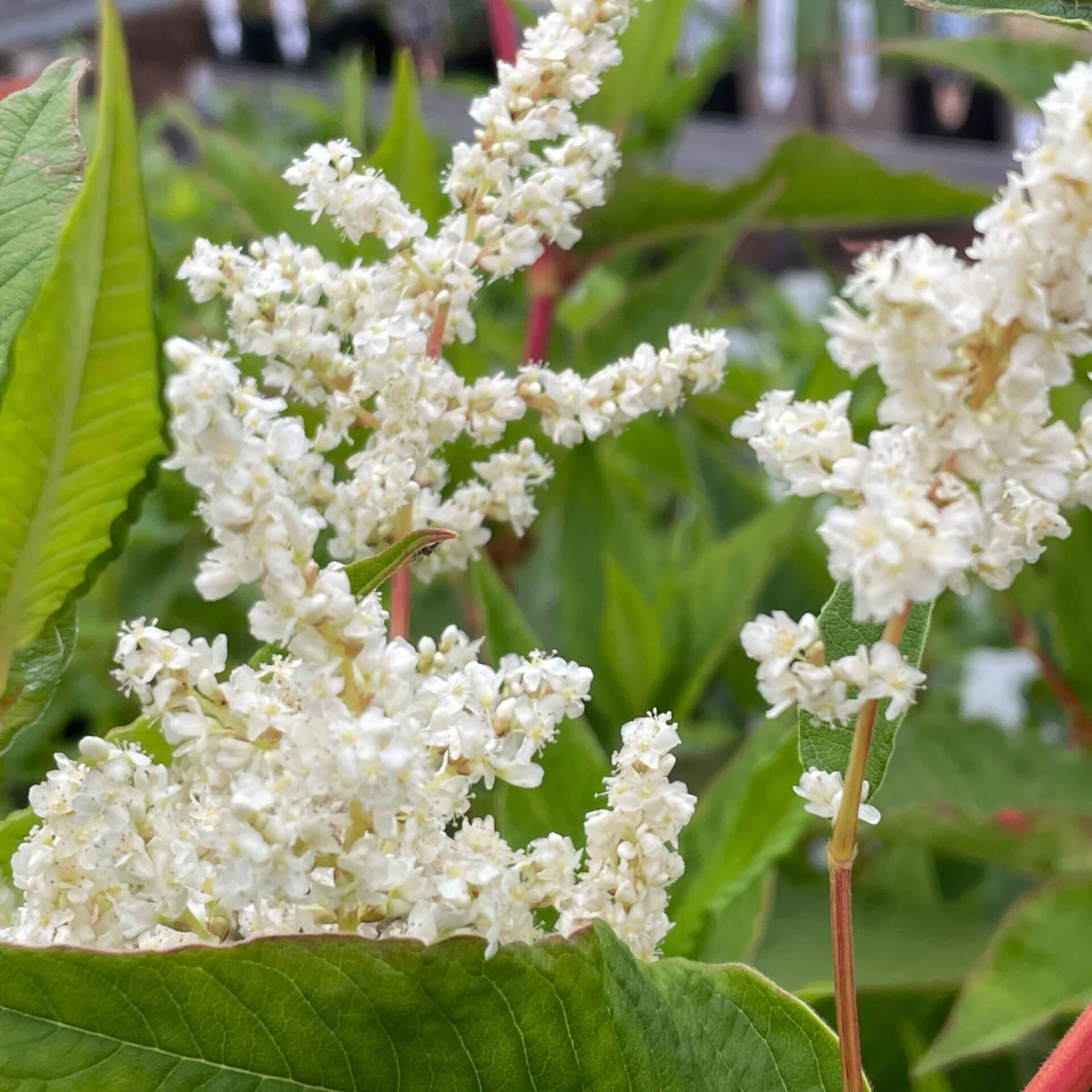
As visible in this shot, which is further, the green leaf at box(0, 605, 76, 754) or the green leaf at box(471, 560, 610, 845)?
the green leaf at box(471, 560, 610, 845)

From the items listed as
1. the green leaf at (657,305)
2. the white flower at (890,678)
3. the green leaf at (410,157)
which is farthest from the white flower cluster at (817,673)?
the green leaf at (657,305)

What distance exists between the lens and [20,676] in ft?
1.10

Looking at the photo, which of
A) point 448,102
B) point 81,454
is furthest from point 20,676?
point 448,102

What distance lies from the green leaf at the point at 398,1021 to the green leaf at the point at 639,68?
74cm

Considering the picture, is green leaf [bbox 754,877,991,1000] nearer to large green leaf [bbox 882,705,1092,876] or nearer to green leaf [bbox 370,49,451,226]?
large green leaf [bbox 882,705,1092,876]

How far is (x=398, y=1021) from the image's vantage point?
0.28 metres

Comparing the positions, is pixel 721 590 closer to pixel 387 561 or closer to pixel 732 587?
pixel 732 587

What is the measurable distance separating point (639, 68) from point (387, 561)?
0.73 meters

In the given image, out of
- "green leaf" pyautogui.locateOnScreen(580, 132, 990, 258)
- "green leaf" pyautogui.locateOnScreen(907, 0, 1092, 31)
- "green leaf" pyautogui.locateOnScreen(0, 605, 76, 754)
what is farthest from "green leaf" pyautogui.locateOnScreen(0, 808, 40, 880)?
"green leaf" pyautogui.locateOnScreen(580, 132, 990, 258)

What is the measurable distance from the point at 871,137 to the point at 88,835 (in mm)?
2428

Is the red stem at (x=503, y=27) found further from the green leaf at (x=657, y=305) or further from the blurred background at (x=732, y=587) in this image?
the green leaf at (x=657, y=305)

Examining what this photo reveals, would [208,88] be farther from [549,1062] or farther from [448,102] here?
[549,1062]

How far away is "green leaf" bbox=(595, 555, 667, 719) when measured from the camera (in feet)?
2.26

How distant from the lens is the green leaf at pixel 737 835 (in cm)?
48
